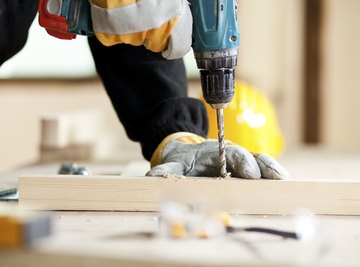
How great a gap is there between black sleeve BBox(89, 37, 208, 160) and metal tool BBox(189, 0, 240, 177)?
13.5 inches

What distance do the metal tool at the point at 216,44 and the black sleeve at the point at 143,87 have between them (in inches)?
13.5

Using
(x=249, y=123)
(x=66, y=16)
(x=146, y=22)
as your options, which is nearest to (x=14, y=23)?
(x=66, y=16)

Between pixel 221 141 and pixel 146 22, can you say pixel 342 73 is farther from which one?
pixel 146 22

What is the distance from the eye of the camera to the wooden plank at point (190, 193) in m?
1.26

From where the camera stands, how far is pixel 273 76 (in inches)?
136

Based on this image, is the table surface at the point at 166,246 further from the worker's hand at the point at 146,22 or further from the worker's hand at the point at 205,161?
the worker's hand at the point at 146,22

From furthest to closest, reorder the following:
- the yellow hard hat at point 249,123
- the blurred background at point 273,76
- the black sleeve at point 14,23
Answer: the blurred background at point 273,76 → the yellow hard hat at point 249,123 → the black sleeve at point 14,23

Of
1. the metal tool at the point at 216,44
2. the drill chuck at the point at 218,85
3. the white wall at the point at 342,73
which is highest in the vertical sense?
the metal tool at the point at 216,44

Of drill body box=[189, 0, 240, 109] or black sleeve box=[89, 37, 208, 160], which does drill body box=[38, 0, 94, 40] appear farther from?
black sleeve box=[89, 37, 208, 160]

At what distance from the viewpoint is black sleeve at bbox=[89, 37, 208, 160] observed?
5.42 feet

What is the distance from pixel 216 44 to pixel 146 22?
0.16 m

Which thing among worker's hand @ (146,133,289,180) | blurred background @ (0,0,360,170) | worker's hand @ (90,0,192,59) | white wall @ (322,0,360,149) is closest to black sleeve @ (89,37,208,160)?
worker's hand @ (146,133,289,180)

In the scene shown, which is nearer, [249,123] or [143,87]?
[143,87]

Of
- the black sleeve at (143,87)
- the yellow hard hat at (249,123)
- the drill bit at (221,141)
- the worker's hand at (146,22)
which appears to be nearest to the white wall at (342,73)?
the yellow hard hat at (249,123)
